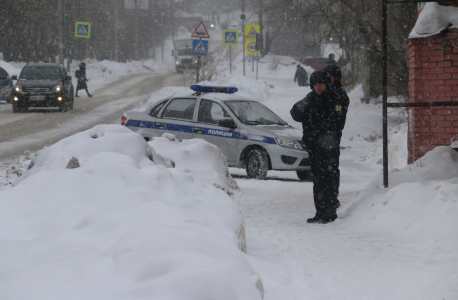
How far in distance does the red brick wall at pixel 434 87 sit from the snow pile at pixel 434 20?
0.13m

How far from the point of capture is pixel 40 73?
21.6 metres

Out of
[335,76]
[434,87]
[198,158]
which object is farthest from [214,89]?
[335,76]

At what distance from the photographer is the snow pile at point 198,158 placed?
8438 mm

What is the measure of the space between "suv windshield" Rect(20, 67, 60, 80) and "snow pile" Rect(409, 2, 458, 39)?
16.2 m

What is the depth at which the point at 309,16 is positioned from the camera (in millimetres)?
14680

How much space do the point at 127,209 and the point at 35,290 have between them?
4.58 feet

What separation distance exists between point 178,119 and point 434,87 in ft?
15.7

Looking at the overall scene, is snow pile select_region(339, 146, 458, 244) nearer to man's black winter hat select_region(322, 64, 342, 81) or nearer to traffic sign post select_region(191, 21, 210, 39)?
man's black winter hat select_region(322, 64, 342, 81)

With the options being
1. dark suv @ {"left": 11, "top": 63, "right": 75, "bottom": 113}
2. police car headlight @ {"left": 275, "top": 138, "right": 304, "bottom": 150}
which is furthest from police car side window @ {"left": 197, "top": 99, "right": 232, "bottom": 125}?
dark suv @ {"left": 11, "top": 63, "right": 75, "bottom": 113}

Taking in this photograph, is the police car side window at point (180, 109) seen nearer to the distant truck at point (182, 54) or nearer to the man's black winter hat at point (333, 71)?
the man's black winter hat at point (333, 71)

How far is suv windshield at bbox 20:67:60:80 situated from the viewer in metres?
21.4

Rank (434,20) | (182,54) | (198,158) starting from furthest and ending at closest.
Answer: (182,54) → (198,158) → (434,20)

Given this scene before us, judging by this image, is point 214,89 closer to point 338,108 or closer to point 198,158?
point 198,158

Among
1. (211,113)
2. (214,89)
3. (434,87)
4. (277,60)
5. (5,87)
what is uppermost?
(277,60)
